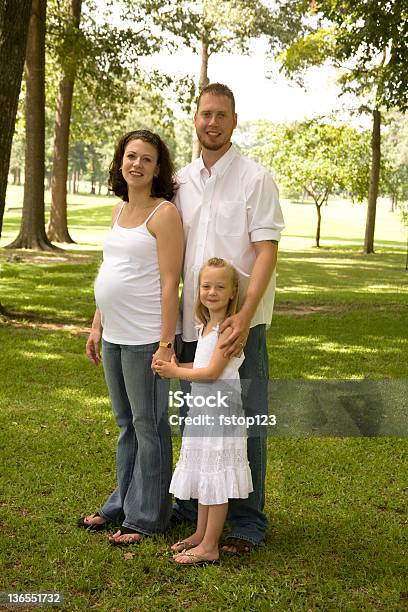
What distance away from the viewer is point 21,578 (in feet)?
11.8

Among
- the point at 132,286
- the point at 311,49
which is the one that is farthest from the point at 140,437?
the point at 311,49

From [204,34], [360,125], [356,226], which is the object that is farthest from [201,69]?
[356,226]

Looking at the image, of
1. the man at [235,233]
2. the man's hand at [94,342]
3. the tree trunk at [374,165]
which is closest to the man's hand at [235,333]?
the man at [235,233]

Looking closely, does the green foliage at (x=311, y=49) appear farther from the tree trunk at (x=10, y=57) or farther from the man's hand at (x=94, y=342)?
the man's hand at (x=94, y=342)

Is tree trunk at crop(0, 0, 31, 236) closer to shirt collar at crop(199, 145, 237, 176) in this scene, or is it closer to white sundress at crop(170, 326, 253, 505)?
shirt collar at crop(199, 145, 237, 176)

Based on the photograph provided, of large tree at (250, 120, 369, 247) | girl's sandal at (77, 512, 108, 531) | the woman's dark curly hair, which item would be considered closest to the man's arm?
the woman's dark curly hair

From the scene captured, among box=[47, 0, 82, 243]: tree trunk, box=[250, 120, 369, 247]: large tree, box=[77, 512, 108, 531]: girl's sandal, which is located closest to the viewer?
box=[77, 512, 108, 531]: girl's sandal

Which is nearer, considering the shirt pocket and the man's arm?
the man's arm

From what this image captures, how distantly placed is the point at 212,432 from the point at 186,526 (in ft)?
2.38

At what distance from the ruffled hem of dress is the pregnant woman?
25 centimetres

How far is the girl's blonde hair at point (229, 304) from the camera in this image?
3.69 metres

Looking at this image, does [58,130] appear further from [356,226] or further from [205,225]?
[356,226]

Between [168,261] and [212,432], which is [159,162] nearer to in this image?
[168,261]

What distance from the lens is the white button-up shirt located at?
375 centimetres
